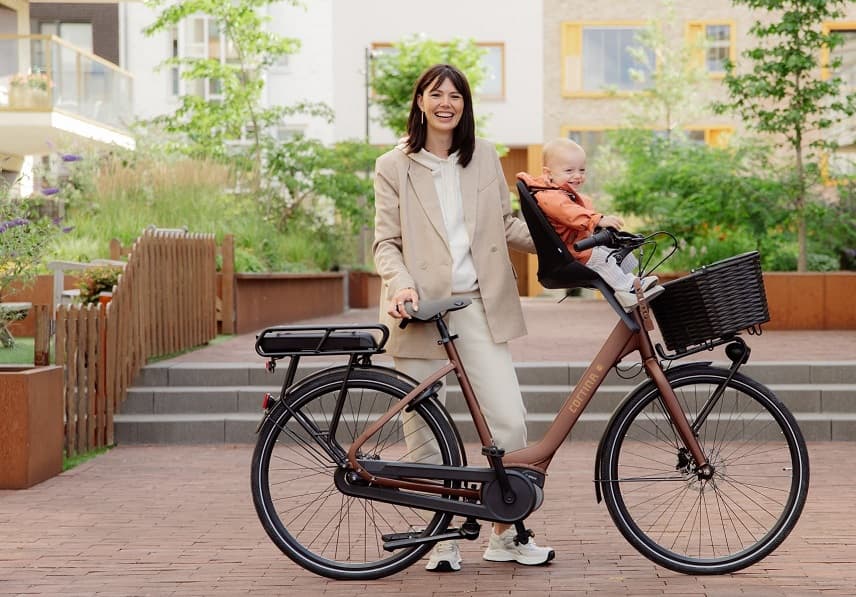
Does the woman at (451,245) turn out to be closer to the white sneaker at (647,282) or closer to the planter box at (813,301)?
the white sneaker at (647,282)

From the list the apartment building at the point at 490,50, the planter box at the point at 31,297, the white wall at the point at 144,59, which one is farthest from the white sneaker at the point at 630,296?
the white wall at the point at 144,59

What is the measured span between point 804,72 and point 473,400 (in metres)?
12.0

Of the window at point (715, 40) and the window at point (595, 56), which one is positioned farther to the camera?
the window at point (595, 56)

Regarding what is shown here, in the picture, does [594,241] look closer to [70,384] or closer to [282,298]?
[70,384]

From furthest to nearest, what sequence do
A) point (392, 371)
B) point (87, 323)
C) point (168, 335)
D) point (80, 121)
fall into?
point (80, 121) → point (168, 335) → point (87, 323) → point (392, 371)

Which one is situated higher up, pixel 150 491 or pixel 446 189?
pixel 446 189

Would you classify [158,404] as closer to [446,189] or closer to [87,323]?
[87,323]

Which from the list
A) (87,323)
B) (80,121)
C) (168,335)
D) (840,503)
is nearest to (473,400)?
(840,503)

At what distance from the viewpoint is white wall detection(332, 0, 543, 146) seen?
3334 cm

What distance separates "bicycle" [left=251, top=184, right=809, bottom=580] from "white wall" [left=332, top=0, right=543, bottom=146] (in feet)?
92.8

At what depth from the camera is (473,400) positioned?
5.27 metres

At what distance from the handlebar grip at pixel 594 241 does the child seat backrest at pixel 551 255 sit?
11 cm

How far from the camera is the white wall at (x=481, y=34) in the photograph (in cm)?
3334

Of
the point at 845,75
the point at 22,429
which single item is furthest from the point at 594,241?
the point at 845,75
